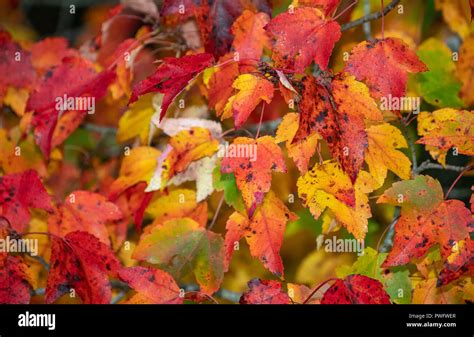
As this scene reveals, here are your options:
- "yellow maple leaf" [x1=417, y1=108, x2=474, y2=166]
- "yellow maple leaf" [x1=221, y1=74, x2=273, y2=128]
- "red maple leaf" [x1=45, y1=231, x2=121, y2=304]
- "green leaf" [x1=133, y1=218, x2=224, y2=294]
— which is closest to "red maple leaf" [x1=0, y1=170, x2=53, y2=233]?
"red maple leaf" [x1=45, y1=231, x2=121, y2=304]

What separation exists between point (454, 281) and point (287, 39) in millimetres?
519

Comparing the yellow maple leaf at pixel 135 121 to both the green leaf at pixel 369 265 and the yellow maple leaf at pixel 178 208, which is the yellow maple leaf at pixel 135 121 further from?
the green leaf at pixel 369 265

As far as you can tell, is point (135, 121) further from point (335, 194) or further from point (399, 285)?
point (399, 285)

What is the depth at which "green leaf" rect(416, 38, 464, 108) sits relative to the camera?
138 centimetres

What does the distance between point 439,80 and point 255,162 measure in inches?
21.0

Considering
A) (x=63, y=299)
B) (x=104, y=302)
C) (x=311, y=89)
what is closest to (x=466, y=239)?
(x=311, y=89)

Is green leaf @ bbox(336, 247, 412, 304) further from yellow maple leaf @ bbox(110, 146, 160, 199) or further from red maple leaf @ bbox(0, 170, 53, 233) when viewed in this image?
red maple leaf @ bbox(0, 170, 53, 233)

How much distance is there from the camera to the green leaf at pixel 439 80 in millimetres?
1378

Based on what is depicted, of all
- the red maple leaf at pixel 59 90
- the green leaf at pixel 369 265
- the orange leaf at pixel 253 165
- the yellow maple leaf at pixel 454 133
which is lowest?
the green leaf at pixel 369 265

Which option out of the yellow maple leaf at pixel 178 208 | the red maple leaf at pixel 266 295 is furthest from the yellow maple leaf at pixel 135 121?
the red maple leaf at pixel 266 295

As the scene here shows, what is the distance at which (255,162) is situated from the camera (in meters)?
1.10

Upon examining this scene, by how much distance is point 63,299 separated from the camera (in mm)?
1378

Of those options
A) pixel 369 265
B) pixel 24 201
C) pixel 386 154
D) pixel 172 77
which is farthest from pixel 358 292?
pixel 24 201
